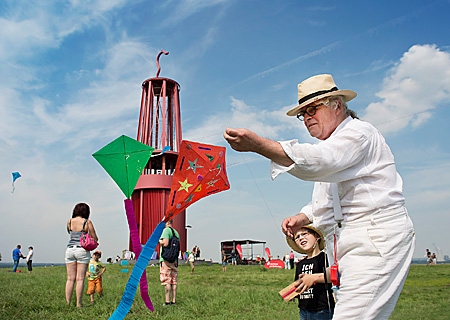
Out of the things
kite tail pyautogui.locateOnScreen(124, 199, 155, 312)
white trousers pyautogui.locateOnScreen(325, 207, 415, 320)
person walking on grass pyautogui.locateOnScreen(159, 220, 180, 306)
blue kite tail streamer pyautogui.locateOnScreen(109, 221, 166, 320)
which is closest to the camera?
white trousers pyautogui.locateOnScreen(325, 207, 415, 320)

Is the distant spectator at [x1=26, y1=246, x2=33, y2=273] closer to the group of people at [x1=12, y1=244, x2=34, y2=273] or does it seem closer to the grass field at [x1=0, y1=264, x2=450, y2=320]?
the group of people at [x1=12, y1=244, x2=34, y2=273]

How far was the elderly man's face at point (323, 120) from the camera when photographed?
2.53 meters

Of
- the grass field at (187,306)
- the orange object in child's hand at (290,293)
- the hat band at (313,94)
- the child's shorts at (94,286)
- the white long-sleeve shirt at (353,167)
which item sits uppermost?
the hat band at (313,94)

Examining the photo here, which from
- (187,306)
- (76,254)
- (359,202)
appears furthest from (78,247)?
(359,202)

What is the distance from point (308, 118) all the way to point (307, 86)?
0.62 ft

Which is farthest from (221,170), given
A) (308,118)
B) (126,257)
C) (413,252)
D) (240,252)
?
(240,252)

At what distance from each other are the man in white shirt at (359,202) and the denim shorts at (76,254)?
5729mm

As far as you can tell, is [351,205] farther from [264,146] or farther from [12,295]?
[12,295]

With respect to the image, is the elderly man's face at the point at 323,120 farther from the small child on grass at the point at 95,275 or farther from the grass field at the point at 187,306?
the small child on grass at the point at 95,275

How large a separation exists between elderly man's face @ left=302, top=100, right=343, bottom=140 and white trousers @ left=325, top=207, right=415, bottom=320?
54cm

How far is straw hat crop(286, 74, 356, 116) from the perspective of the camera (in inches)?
99.7

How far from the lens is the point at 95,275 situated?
875 centimetres

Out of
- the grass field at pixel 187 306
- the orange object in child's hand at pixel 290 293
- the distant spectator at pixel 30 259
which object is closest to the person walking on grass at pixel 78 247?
the grass field at pixel 187 306

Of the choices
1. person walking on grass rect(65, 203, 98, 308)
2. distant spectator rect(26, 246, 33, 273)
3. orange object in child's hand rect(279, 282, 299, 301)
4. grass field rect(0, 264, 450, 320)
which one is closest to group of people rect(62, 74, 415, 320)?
orange object in child's hand rect(279, 282, 299, 301)
